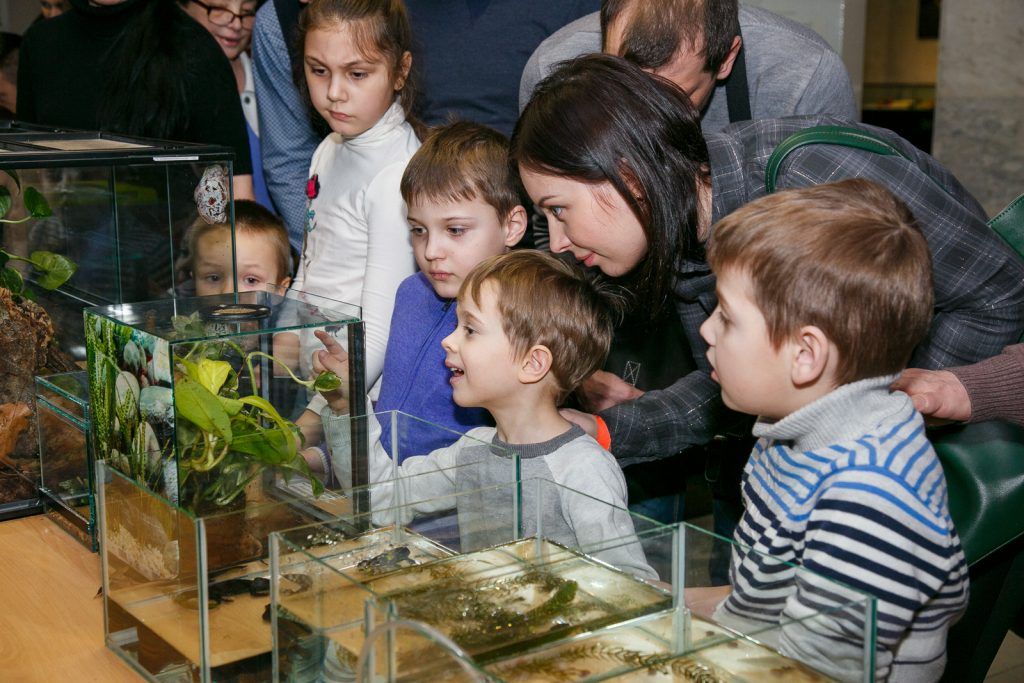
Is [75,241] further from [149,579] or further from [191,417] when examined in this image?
[149,579]

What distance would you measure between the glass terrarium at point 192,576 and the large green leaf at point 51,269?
565 millimetres

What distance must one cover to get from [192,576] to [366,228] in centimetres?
128

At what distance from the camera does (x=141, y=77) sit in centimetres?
272

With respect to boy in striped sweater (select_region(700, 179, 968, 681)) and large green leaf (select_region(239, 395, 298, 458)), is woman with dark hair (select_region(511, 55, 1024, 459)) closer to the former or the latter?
boy in striped sweater (select_region(700, 179, 968, 681))

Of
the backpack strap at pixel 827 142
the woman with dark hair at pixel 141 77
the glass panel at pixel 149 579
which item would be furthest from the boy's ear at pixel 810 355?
the woman with dark hair at pixel 141 77

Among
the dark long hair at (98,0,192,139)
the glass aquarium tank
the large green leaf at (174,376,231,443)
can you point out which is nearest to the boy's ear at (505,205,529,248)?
the glass aquarium tank

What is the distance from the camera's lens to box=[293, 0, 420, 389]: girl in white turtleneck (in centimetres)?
234

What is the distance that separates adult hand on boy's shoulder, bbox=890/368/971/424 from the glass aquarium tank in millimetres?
1140

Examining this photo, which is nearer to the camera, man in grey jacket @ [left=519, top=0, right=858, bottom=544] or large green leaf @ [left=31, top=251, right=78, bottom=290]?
large green leaf @ [left=31, top=251, right=78, bottom=290]

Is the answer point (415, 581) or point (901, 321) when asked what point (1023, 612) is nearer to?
point (901, 321)

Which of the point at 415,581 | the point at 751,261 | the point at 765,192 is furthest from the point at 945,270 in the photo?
the point at 415,581

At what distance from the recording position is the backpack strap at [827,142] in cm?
154

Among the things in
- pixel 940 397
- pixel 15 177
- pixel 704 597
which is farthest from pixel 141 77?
pixel 704 597

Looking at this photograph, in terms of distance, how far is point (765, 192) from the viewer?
1.62 m
